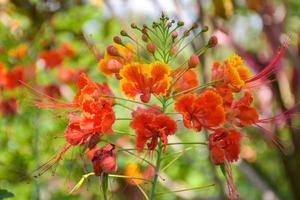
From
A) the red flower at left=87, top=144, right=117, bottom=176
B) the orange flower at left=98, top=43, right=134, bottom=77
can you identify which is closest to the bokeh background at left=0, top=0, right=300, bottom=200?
the orange flower at left=98, top=43, right=134, bottom=77

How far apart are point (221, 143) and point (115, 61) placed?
334 millimetres

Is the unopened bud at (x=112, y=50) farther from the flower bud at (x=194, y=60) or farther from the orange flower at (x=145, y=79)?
the flower bud at (x=194, y=60)

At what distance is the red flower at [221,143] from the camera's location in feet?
4.89

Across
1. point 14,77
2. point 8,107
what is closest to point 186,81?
point 14,77

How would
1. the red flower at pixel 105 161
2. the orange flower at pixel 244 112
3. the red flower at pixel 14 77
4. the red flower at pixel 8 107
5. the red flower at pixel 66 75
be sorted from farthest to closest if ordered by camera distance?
the red flower at pixel 66 75 → the red flower at pixel 8 107 → the red flower at pixel 14 77 → the orange flower at pixel 244 112 → the red flower at pixel 105 161

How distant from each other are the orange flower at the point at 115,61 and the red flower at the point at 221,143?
29 cm

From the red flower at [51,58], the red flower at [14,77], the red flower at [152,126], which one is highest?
the red flower at [51,58]

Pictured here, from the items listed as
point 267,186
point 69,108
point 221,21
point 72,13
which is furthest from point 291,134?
point 69,108

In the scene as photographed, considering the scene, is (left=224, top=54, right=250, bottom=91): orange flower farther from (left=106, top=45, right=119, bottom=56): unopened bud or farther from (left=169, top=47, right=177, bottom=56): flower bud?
(left=106, top=45, right=119, bottom=56): unopened bud

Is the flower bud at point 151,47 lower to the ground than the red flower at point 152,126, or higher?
higher

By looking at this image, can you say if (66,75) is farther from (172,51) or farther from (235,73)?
(235,73)

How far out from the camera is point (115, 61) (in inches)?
61.9

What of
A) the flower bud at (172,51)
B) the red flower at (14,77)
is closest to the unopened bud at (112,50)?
the flower bud at (172,51)

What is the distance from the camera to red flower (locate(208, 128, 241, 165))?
1489mm
